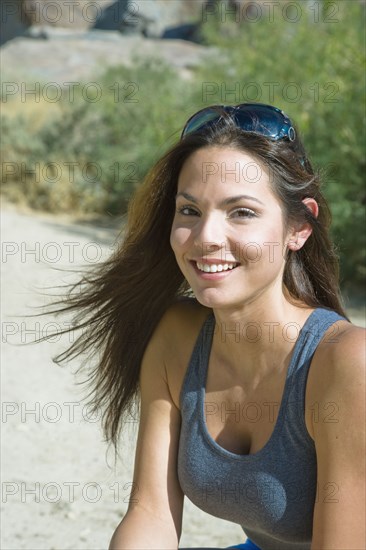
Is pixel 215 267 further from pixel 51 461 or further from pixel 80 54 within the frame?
pixel 80 54

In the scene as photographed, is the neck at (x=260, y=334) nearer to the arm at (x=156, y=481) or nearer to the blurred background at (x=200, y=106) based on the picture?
the arm at (x=156, y=481)

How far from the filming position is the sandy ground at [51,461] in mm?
3170

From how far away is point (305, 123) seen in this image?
6.16 meters

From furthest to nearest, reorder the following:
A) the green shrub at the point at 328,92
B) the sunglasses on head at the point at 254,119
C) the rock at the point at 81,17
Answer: the rock at the point at 81,17
the green shrub at the point at 328,92
the sunglasses on head at the point at 254,119

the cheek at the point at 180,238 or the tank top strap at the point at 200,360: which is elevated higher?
the cheek at the point at 180,238

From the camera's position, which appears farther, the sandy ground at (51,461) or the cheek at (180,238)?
the sandy ground at (51,461)

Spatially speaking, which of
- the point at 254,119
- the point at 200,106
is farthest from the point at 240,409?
the point at 200,106

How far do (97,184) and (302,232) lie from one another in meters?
6.67

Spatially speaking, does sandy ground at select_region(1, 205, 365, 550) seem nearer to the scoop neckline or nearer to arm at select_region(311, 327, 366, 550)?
the scoop neckline

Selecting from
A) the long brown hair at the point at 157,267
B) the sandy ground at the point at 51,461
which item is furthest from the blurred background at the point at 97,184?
the long brown hair at the point at 157,267

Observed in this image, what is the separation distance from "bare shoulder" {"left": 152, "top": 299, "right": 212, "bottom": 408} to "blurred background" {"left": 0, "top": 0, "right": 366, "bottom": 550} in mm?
493

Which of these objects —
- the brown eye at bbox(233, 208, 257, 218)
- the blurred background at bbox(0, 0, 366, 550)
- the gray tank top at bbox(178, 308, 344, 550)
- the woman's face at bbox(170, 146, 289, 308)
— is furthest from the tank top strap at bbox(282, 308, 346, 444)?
the blurred background at bbox(0, 0, 366, 550)

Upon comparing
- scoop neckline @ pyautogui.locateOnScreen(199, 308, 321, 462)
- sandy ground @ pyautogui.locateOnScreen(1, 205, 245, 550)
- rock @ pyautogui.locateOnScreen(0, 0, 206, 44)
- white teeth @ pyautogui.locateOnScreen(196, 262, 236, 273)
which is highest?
rock @ pyautogui.locateOnScreen(0, 0, 206, 44)

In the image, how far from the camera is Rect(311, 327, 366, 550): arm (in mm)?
1707
